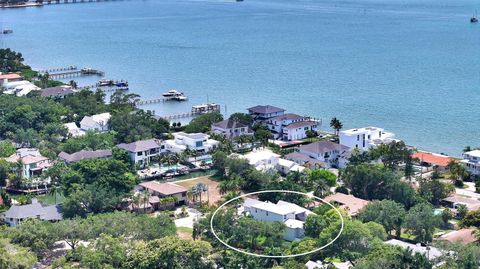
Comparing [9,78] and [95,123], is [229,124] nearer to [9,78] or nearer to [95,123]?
[95,123]

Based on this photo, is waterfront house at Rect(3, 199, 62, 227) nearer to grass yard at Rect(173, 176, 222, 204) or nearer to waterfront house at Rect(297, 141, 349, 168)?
grass yard at Rect(173, 176, 222, 204)

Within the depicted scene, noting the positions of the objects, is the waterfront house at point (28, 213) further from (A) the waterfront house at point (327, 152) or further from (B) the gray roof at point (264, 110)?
(B) the gray roof at point (264, 110)

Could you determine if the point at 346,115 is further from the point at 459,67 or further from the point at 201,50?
the point at 201,50

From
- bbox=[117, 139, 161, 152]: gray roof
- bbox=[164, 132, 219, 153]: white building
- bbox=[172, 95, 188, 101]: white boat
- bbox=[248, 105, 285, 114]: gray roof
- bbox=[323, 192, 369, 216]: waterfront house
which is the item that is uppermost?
bbox=[248, 105, 285, 114]: gray roof

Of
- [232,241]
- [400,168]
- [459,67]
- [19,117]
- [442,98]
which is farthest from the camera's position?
[459,67]

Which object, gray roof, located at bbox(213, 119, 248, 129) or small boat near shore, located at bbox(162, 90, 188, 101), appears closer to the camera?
gray roof, located at bbox(213, 119, 248, 129)

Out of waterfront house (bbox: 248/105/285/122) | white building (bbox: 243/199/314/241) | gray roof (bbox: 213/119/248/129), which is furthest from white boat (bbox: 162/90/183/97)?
white building (bbox: 243/199/314/241)

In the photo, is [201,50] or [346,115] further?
[201,50]

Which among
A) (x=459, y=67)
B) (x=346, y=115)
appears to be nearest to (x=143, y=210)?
(x=346, y=115)
